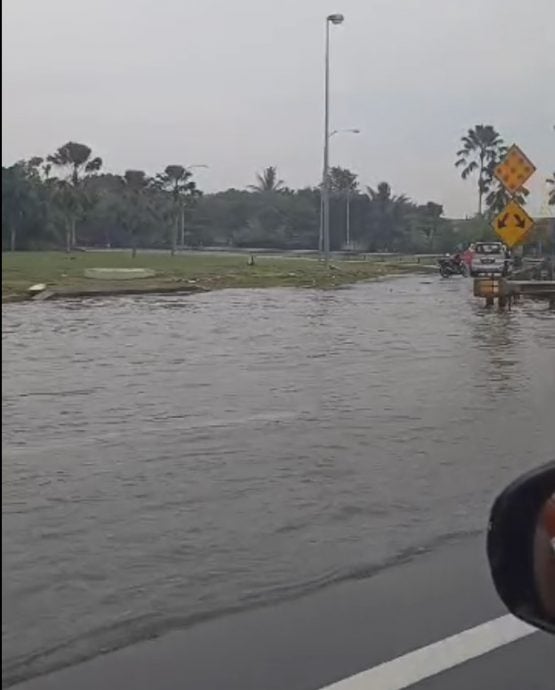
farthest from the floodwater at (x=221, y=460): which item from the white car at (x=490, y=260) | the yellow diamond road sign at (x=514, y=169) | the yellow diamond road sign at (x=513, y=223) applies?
the white car at (x=490, y=260)

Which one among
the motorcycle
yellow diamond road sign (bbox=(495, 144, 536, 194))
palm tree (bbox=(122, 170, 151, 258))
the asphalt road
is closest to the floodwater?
the asphalt road

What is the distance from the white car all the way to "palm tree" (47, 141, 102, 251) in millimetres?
20753

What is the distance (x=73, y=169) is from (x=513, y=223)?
18656 millimetres

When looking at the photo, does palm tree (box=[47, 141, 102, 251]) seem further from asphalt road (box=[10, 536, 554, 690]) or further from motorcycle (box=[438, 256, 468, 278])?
motorcycle (box=[438, 256, 468, 278])

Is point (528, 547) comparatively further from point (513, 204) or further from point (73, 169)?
point (513, 204)

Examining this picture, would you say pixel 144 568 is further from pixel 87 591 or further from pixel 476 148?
pixel 476 148

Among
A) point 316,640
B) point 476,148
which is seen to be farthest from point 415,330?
point 316,640

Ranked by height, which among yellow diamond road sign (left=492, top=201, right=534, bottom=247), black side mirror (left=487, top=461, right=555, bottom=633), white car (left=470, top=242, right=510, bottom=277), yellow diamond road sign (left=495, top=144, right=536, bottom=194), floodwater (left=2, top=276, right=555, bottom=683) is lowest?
floodwater (left=2, top=276, right=555, bottom=683)

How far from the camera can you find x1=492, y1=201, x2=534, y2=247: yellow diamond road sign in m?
20.5

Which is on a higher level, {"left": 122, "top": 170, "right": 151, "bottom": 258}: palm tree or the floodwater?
{"left": 122, "top": 170, "right": 151, "bottom": 258}: palm tree

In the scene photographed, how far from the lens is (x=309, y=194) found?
75.2 ft

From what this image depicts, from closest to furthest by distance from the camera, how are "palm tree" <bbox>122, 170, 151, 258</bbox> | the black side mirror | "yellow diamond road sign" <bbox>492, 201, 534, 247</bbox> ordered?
the black side mirror, "palm tree" <bbox>122, 170, 151, 258</bbox>, "yellow diamond road sign" <bbox>492, 201, 534, 247</bbox>

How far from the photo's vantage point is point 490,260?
81.6 feet

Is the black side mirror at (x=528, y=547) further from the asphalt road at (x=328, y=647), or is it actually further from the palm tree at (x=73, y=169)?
the asphalt road at (x=328, y=647)
